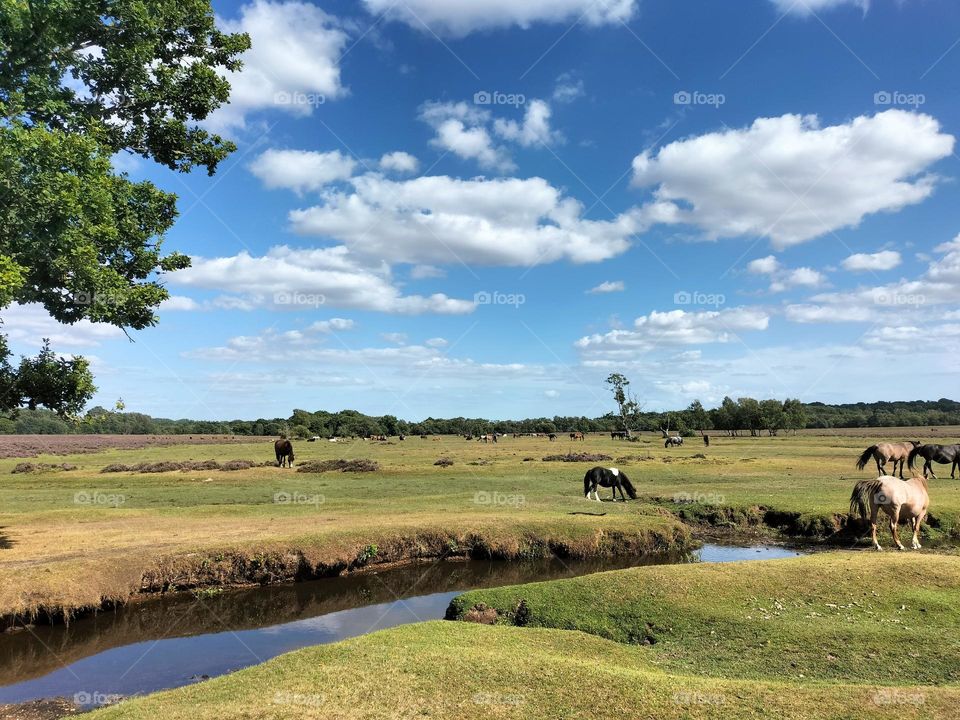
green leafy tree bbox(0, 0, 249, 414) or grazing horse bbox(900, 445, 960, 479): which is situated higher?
green leafy tree bbox(0, 0, 249, 414)

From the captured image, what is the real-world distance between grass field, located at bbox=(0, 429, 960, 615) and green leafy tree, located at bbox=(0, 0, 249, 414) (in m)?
5.58

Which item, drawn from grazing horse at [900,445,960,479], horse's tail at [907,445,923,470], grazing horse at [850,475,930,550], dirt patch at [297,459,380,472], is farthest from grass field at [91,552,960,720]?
dirt patch at [297,459,380,472]

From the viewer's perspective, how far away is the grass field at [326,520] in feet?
57.7

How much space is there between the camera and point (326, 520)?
2464 cm

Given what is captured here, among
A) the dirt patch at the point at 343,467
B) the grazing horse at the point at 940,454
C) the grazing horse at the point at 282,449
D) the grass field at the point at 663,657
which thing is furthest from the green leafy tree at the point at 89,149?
the grazing horse at the point at 940,454

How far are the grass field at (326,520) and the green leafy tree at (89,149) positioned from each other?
5.58m

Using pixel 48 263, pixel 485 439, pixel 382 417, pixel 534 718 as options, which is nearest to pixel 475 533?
pixel 534 718

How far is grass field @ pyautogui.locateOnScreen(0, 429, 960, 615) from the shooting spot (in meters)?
17.6

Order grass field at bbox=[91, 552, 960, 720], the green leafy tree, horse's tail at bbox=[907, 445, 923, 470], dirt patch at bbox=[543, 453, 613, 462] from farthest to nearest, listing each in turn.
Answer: dirt patch at bbox=[543, 453, 613, 462]
horse's tail at bbox=[907, 445, 923, 470]
the green leafy tree
grass field at bbox=[91, 552, 960, 720]

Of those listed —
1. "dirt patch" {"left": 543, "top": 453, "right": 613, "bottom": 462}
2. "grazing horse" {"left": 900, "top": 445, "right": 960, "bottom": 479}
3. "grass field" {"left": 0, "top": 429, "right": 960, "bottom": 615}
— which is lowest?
"dirt patch" {"left": 543, "top": 453, "right": 613, "bottom": 462}

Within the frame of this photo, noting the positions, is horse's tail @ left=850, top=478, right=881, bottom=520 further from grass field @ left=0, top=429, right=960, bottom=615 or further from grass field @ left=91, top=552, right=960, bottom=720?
grass field @ left=0, top=429, right=960, bottom=615

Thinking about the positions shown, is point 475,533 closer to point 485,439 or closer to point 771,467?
point 771,467

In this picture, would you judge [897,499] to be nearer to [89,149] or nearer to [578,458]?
[89,149]

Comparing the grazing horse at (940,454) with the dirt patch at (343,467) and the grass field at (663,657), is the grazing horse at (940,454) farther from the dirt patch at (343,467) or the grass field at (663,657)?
the dirt patch at (343,467)
